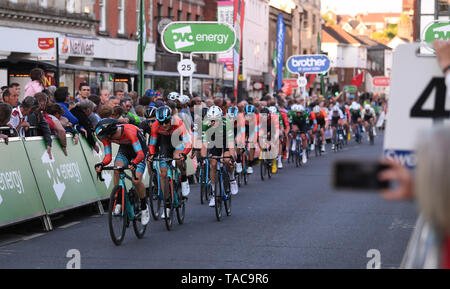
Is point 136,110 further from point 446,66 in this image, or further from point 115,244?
point 446,66

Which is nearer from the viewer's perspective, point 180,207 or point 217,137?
point 180,207

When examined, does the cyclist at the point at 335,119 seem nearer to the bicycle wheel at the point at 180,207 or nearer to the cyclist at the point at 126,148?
the bicycle wheel at the point at 180,207

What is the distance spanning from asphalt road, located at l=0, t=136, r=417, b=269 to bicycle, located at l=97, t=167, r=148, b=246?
163mm

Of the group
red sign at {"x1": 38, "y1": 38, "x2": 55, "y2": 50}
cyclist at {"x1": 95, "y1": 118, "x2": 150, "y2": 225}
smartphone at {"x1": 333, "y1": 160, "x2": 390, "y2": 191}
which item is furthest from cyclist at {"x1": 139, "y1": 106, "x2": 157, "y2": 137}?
smartphone at {"x1": 333, "y1": 160, "x2": 390, "y2": 191}

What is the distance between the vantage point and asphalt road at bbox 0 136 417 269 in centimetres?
992

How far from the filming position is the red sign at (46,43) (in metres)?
24.3

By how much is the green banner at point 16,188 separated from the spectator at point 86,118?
2.51 m

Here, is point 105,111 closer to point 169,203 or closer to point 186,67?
point 169,203

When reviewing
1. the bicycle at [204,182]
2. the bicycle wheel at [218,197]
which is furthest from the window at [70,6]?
the bicycle wheel at [218,197]

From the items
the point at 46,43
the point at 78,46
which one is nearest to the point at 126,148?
the point at 46,43

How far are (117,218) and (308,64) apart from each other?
3220cm

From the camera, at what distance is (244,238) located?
1193 centimetres
